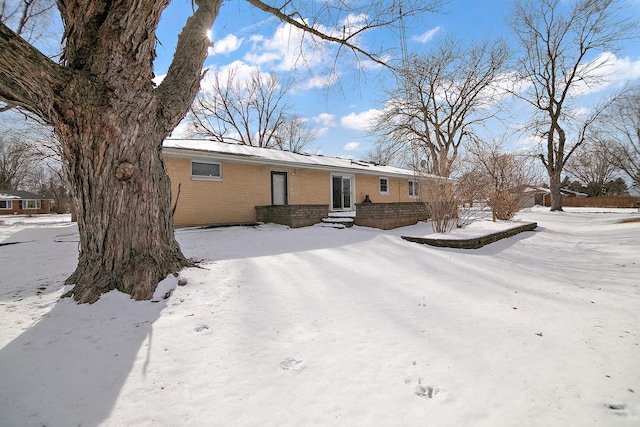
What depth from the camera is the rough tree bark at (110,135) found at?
3.26 m

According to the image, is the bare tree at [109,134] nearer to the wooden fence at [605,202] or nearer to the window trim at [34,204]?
the wooden fence at [605,202]

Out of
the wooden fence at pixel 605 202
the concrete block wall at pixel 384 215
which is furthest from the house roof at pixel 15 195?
the wooden fence at pixel 605 202

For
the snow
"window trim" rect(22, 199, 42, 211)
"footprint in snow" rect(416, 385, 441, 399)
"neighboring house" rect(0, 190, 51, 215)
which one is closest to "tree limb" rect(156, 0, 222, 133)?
the snow

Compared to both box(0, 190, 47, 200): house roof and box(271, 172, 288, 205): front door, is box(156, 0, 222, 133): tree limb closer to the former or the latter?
box(271, 172, 288, 205): front door

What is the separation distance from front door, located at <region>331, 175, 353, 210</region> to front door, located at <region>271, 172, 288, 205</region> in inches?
118

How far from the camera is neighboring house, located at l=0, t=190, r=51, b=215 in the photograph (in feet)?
112

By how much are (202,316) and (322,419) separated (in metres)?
1.84

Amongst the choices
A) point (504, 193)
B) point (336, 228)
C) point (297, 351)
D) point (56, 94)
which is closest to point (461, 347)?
point (297, 351)

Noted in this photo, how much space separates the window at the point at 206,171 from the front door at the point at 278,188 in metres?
2.51

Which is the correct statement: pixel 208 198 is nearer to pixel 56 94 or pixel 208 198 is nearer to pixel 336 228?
pixel 336 228

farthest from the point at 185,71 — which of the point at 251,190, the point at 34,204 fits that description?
the point at 34,204

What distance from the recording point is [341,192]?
15.6 metres

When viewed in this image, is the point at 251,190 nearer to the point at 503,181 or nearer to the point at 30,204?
the point at 503,181

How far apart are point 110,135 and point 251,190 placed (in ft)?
27.6
